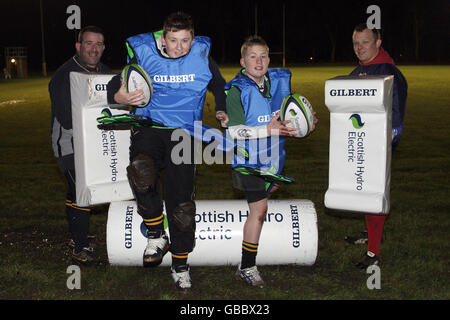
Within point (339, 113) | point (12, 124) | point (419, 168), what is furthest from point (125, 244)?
point (12, 124)

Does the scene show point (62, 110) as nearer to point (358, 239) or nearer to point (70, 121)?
point (70, 121)

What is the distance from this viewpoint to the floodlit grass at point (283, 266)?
477cm

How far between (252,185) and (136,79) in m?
1.32

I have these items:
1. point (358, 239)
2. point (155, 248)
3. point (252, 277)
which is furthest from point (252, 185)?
point (358, 239)

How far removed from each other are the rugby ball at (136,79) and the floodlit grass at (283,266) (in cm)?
176

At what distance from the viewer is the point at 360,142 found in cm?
466

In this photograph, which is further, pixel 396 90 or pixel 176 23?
pixel 396 90

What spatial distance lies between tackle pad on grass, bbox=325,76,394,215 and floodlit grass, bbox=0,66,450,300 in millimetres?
815

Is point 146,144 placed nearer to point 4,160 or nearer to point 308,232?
point 308,232
